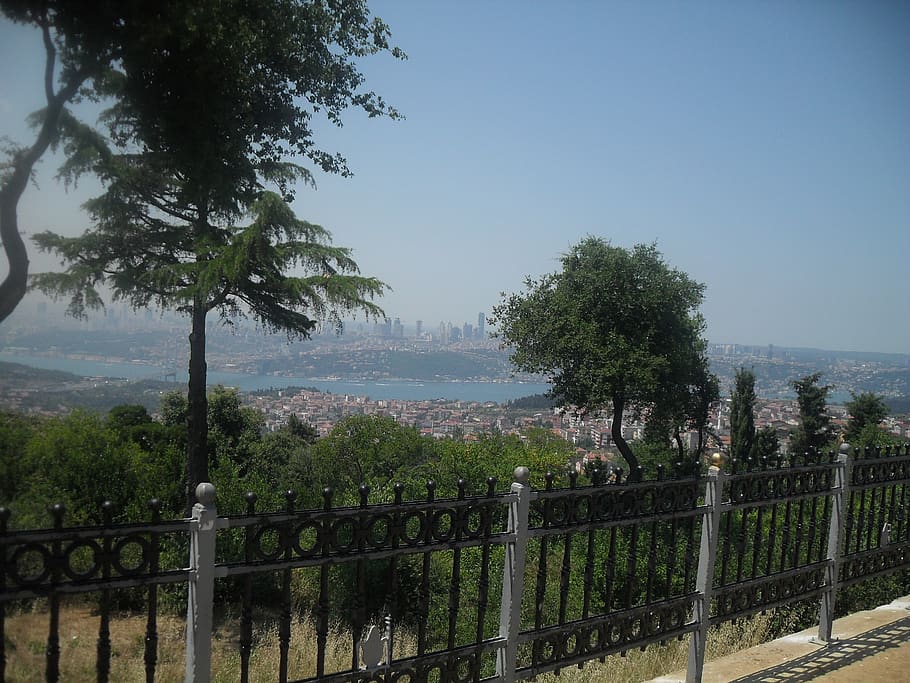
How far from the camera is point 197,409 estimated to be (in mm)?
13539

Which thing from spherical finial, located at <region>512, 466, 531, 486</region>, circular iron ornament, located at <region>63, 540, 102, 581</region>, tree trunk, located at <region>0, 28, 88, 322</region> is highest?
tree trunk, located at <region>0, 28, 88, 322</region>

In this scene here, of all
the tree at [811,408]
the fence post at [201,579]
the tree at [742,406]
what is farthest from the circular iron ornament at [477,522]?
the tree at [811,408]

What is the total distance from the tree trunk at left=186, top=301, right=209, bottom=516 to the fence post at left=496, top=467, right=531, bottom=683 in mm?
10415

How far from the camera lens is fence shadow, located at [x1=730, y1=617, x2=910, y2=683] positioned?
4090 mm

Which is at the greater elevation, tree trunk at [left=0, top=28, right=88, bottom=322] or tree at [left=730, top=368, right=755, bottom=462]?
tree trunk at [left=0, top=28, right=88, bottom=322]

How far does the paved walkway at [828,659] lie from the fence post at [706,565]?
0.20 m

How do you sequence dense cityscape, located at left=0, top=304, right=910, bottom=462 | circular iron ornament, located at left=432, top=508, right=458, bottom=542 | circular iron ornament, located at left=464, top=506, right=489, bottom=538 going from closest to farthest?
circular iron ornament, located at left=432, top=508, right=458, bottom=542 < circular iron ornament, located at left=464, top=506, right=489, bottom=538 < dense cityscape, located at left=0, top=304, right=910, bottom=462

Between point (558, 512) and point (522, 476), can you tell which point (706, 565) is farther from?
point (522, 476)

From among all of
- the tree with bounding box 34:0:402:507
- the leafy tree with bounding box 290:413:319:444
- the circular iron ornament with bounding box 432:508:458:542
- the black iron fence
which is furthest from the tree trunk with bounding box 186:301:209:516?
the circular iron ornament with bounding box 432:508:458:542

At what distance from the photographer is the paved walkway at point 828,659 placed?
409 cm

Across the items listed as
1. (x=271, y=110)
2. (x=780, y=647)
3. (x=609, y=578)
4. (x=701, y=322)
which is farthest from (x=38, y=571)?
(x=701, y=322)

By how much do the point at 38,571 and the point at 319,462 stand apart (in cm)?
1441

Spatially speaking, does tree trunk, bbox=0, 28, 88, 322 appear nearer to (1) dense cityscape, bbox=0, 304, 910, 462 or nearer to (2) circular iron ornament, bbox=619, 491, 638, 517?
(1) dense cityscape, bbox=0, 304, 910, 462

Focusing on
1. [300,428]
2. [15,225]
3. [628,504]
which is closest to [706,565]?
[628,504]
